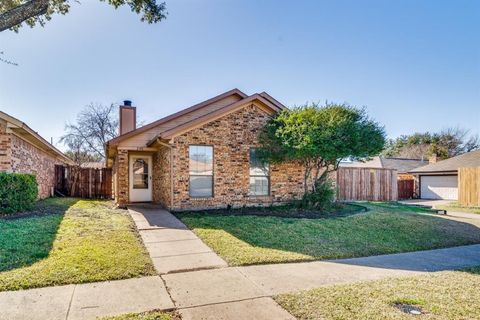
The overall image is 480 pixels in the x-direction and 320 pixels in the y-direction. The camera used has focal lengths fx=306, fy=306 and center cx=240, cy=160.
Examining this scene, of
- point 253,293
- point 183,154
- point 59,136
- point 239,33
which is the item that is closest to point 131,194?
point 183,154

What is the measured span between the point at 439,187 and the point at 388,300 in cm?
2343

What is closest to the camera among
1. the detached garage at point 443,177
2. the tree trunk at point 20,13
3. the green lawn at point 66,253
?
the tree trunk at point 20,13

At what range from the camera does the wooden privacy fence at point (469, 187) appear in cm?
1708

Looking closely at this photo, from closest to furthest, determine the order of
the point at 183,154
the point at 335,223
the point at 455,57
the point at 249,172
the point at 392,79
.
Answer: the point at 335,223
the point at 183,154
the point at 249,172
the point at 455,57
the point at 392,79

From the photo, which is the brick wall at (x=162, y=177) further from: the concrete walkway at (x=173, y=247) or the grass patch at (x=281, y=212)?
the concrete walkway at (x=173, y=247)

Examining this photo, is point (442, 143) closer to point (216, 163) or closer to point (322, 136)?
point (322, 136)

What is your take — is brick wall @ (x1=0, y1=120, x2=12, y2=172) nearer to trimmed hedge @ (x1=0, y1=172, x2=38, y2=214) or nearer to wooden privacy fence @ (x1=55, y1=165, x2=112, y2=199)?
trimmed hedge @ (x1=0, y1=172, x2=38, y2=214)

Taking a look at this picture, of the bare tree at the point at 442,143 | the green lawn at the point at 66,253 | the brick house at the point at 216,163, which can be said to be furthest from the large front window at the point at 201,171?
the bare tree at the point at 442,143

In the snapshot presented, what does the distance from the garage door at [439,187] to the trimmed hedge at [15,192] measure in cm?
2536

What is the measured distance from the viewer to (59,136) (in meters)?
34.3

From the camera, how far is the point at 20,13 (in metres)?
4.07

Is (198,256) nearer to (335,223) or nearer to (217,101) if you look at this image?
(335,223)

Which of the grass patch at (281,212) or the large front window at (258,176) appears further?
the large front window at (258,176)

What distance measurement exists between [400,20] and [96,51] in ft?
37.7
